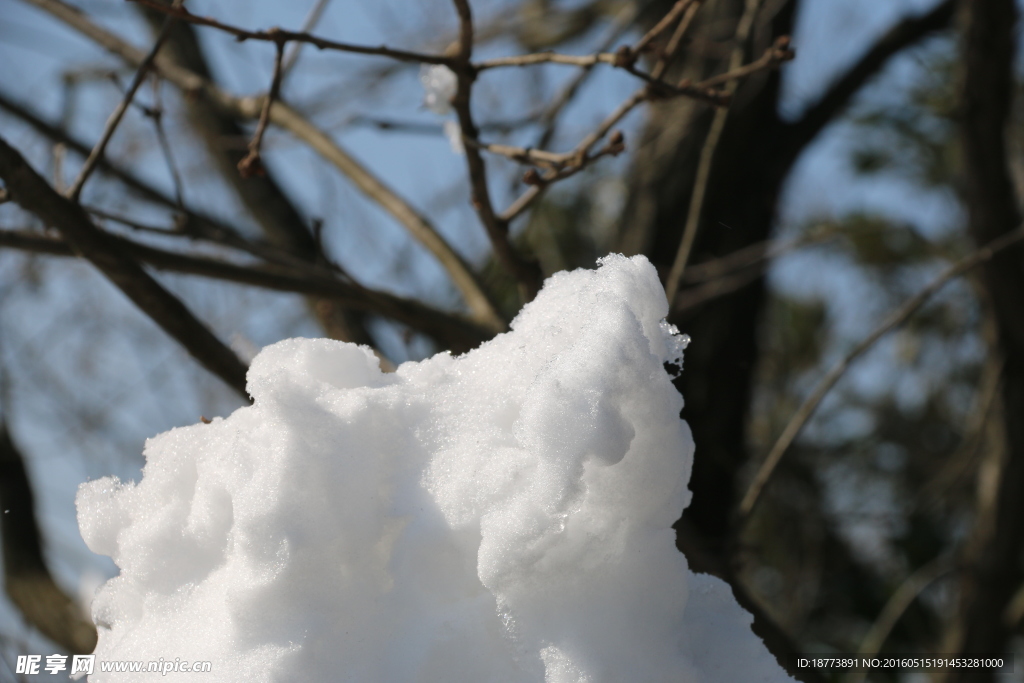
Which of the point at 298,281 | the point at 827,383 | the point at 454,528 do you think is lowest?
the point at 454,528

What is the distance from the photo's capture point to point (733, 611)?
1.78 feet

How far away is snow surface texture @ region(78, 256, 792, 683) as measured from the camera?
452mm

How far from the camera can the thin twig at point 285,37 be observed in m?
0.72

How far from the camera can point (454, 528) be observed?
19.0 inches

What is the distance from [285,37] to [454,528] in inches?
21.3

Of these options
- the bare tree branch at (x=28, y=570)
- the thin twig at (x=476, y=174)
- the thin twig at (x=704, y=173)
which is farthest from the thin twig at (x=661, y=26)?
the bare tree branch at (x=28, y=570)

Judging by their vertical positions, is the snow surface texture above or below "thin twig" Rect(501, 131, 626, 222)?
below

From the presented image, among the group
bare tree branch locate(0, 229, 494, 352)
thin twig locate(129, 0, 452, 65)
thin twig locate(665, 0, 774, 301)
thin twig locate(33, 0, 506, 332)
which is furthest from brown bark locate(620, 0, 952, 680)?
thin twig locate(129, 0, 452, 65)

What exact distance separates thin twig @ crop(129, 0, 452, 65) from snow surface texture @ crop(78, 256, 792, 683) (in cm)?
38

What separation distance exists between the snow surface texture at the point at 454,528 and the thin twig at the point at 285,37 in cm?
38

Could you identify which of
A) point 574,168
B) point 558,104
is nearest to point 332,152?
point 558,104

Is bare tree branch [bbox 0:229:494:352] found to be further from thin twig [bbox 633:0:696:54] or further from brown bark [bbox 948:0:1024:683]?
brown bark [bbox 948:0:1024:683]

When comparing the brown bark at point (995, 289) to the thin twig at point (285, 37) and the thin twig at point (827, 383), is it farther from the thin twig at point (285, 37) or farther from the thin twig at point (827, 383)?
the thin twig at point (285, 37)

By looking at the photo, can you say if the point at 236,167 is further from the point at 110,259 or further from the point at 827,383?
the point at 827,383
